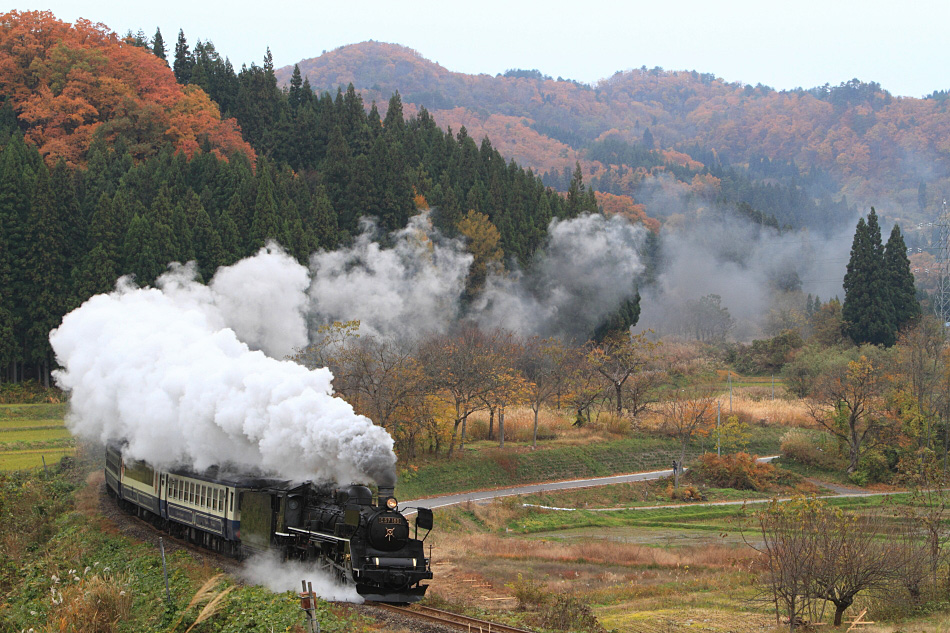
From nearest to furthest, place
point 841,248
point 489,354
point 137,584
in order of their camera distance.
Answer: point 137,584 → point 489,354 → point 841,248

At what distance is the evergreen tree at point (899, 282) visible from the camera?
255 ft

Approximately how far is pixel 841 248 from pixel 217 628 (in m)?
169

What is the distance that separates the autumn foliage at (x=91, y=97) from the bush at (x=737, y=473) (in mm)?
48575

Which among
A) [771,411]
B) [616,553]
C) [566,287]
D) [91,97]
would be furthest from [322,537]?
[91,97]

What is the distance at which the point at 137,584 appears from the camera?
65.1ft

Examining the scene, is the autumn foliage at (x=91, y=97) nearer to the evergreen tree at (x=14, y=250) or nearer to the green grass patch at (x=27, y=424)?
the evergreen tree at (x=14, y=250)

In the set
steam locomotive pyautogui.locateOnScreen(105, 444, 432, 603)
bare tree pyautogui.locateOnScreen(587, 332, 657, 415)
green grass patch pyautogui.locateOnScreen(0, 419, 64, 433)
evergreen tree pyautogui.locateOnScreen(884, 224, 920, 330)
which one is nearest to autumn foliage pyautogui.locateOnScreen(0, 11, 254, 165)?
green grass patch pyautogui.locateOnScreen(0, 419, 64, 433)

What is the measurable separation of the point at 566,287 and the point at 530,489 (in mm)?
31704

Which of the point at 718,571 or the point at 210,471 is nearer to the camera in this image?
the point at 210,471

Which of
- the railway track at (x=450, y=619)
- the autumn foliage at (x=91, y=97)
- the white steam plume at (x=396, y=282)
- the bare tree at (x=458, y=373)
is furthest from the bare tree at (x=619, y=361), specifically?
the railway track at (x=450, y=619)

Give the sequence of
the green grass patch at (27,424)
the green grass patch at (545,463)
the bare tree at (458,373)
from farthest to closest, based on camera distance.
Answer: the bare tree at (458,373) → the green grass patch at (27,424) → the green grass patch at (545,463)

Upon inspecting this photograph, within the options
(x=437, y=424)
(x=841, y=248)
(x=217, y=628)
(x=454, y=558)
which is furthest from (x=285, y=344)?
(x=841, y=248)

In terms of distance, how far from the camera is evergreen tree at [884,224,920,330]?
255 feet

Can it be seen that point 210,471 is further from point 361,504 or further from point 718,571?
point 718,571
